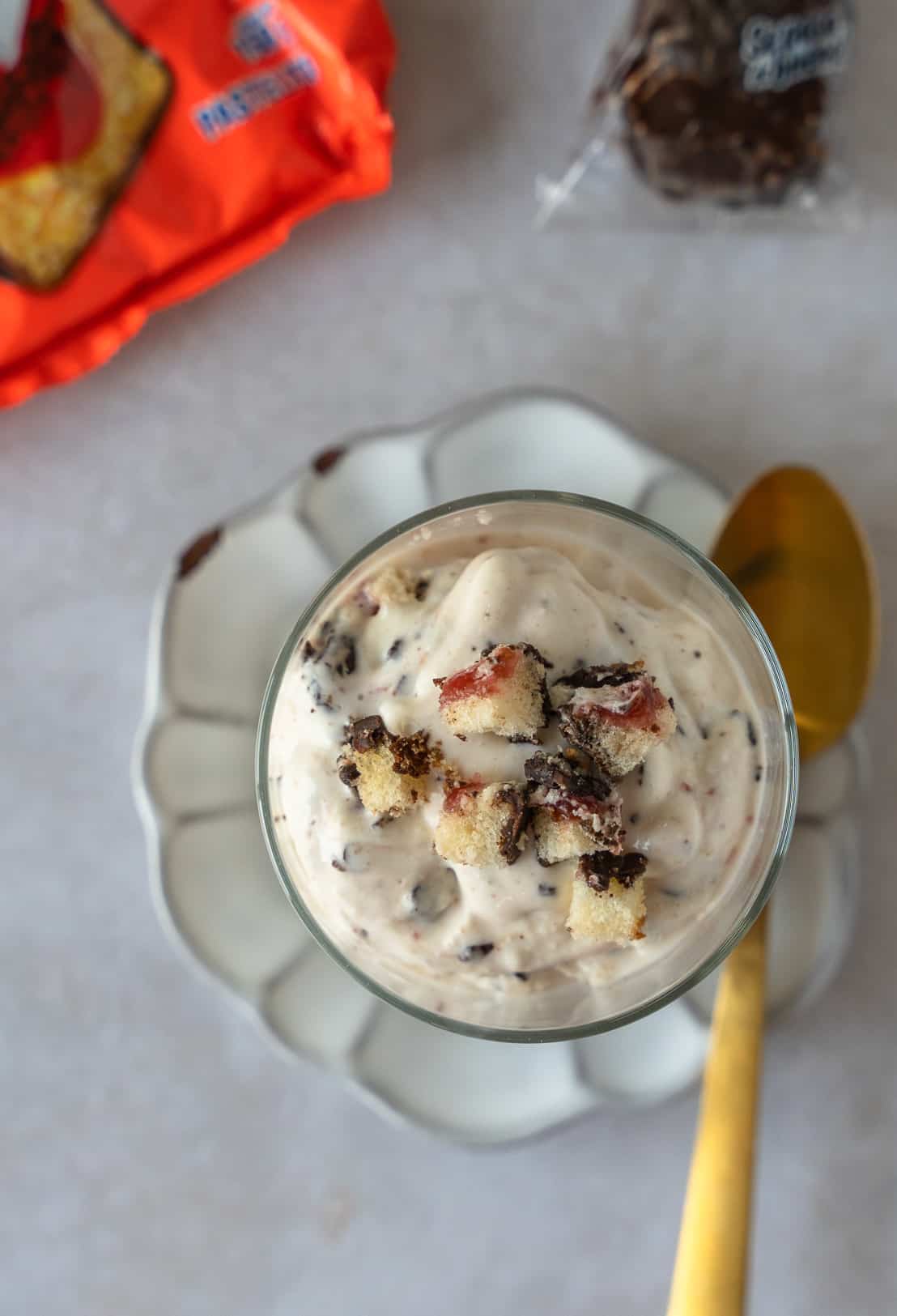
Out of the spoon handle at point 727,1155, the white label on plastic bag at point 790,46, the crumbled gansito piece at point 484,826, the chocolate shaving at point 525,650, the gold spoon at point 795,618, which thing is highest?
the white label on plastic bag at point 790,46

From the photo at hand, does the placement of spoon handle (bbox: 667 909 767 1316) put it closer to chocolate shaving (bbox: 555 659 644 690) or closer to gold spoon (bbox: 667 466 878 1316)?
gold spoon (bbox: 667 466 878 1316)

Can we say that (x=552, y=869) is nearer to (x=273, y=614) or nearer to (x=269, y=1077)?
(x=273, y=614)

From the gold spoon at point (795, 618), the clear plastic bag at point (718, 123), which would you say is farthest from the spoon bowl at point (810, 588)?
the clear plastic bag at point (718, 123)

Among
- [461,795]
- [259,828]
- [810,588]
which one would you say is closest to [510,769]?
[461,795]

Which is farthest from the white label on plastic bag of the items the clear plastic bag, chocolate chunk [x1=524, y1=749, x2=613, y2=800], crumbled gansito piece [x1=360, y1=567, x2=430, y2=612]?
chocolate chunk [x1=524, y1=749, x2=613, y2=800]

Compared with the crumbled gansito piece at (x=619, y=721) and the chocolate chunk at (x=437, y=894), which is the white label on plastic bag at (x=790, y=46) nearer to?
the crumbled gansito piece at (x=619, y=721)

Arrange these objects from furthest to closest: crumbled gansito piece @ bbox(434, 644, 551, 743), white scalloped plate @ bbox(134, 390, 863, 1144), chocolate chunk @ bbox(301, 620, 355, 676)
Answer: white scalloped plate @ bbox(134, 390, 863, 1144)
chocolate chunk @ bbox(301, 620, 355, 676)
crumbled gansito piece @ bbox(434, 644, 551, 743)
